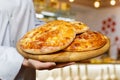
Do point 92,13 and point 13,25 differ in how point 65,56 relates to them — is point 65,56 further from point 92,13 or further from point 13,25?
point 92,13

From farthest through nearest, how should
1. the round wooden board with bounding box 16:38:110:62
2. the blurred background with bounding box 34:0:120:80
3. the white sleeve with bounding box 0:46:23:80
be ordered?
the blurred background with bounding box 34:0:120:80, the white sleeve with bounding box 0:46:23:80, the round wooden board with bounding box 16:38:110:62

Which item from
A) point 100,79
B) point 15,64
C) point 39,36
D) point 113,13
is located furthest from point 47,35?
point 113,13

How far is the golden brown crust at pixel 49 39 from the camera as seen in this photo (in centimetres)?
86

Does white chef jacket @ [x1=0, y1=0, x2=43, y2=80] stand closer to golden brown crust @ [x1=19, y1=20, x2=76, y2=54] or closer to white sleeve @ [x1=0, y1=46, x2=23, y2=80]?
white sleeve @ [x1=0, y1=46, x2=23, y2=80]

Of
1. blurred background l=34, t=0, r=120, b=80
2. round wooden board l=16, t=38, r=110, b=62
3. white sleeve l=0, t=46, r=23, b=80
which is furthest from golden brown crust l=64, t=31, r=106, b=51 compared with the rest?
blurred background l=34, t=0, r=120, b=80

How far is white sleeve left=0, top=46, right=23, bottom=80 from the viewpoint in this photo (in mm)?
1012

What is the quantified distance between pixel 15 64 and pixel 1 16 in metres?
0.23

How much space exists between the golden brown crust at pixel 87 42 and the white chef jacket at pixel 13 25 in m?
0.25

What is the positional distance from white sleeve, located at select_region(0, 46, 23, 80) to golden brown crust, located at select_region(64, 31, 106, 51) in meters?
0.23

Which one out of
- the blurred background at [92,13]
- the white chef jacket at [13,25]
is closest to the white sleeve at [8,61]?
the white chef jacket at [13,25]

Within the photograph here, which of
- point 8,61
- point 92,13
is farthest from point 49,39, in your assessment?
point 92,13

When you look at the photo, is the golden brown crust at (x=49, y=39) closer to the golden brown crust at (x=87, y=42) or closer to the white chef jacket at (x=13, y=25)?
the golden brown crust at (x=87, y=42)

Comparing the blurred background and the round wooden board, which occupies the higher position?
the round wooden board

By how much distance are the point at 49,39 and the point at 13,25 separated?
33cm
